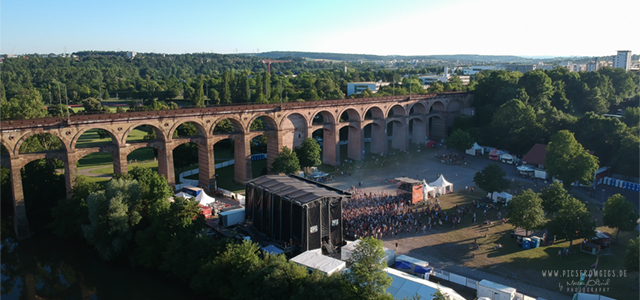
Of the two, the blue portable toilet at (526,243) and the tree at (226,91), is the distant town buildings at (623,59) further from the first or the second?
the blue portable toilet at (526,243)

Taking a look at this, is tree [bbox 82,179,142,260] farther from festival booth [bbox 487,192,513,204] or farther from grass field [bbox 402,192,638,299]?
festival booth [bbox 487,192,513,204]

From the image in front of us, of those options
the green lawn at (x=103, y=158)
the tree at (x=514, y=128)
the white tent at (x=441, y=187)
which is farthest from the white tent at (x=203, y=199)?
the tree at (x=514, y=128)

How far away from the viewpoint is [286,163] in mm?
43188

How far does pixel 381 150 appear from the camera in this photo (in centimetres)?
5869

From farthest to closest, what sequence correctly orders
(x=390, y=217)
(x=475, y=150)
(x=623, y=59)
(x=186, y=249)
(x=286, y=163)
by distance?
(x=623, y=59)
(x=475, y=150)
(x=286, y=163)
(x=390, y=217)
(x=186, y=249)

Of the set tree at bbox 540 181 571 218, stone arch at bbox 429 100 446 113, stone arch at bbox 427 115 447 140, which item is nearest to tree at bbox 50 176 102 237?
tree at bbox 540 181 571 218

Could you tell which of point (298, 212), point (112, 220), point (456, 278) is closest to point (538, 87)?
point (456, 278)

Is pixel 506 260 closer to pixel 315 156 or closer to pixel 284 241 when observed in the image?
pixel 284 241

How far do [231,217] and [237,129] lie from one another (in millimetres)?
14510

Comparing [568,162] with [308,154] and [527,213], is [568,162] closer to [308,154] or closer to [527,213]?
[527,213]

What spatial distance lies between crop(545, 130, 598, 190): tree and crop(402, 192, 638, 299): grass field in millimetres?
5478

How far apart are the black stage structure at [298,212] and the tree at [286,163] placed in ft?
40.0

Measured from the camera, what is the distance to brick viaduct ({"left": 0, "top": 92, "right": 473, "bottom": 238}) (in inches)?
1310

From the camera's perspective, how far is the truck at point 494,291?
69.0ft
